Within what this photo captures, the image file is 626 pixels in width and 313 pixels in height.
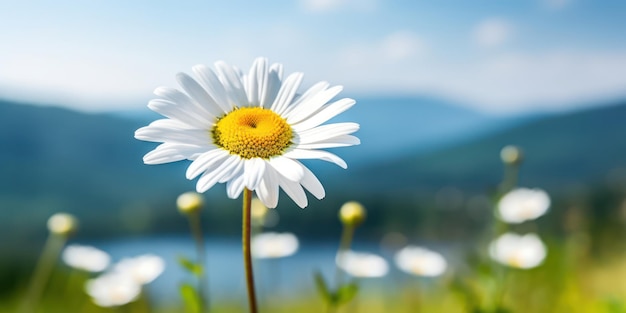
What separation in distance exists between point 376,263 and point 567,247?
0.71 metres

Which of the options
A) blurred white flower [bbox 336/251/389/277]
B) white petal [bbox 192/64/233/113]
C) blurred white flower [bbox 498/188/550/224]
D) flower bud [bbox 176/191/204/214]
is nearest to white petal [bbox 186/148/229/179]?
white petal [bbox 192/64/233/113]

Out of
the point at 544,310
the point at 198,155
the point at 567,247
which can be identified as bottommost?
the point at 198,155

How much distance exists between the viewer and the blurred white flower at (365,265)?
1.45 m

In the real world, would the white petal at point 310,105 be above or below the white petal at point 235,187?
above

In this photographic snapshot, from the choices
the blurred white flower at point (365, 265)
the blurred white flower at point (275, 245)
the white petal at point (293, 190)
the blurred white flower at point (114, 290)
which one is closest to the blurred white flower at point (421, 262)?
the blurred white flower at point (365, 265)

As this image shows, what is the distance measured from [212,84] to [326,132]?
0.15 metres

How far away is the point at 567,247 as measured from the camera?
1896 mm

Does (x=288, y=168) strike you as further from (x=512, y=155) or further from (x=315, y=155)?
(x=512, y=155)

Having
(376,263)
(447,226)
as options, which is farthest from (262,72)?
(447,226)

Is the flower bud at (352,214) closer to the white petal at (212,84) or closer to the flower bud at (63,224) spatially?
the white petal at (212,84)

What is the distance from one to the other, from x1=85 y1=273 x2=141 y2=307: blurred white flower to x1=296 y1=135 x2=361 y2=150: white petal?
0.74 metres

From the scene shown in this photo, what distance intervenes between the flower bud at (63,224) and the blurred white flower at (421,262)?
2.38 feet

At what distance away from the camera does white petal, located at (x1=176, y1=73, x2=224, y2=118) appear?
695mm

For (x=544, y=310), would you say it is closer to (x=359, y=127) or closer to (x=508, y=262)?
(x=508, y=262)
